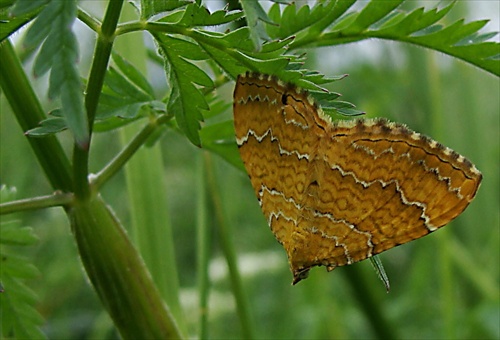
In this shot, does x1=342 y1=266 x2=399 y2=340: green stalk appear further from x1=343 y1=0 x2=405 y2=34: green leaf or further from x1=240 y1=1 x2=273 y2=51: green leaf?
x1=240 y1=1 x2=273 y2=51: green leaf

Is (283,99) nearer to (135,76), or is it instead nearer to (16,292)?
(135,76)

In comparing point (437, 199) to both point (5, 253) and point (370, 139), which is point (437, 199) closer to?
point (370, 139)

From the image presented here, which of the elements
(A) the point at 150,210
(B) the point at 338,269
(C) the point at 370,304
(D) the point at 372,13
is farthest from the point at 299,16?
(B) the point at 338,269

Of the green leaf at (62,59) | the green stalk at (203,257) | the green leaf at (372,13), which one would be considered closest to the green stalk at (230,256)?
the green stalk at (203,257)

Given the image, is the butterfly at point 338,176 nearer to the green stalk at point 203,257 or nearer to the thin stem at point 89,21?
the thin stem at point 89,21

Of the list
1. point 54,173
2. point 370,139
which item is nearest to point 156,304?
point 54,173

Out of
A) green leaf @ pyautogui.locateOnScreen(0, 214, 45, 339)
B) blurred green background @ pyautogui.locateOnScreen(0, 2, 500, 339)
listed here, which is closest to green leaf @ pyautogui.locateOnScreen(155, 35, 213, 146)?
green leaf @ pyautogui.locateOnScreen(0, 214, 45, 339)
